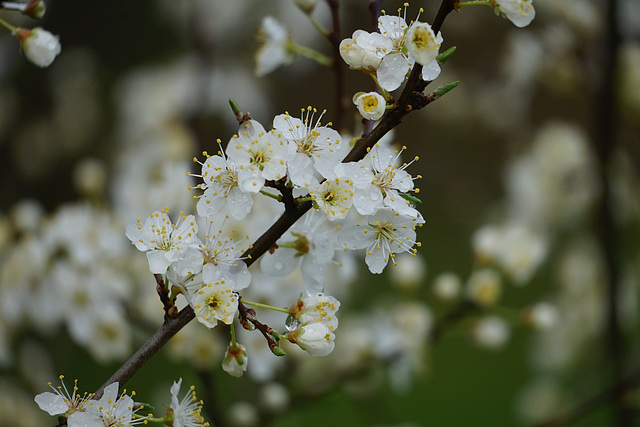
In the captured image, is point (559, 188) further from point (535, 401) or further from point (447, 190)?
point (447, 190)

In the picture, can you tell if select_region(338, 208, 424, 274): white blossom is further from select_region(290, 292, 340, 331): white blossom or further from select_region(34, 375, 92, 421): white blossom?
select_region(34, 375, 92, 421): white blossom

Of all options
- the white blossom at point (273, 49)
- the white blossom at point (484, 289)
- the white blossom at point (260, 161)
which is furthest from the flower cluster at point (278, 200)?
the white blossom at point (484, 289)

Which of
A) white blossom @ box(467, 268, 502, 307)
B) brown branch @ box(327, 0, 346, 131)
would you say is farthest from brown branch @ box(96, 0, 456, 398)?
white blossom @ box(467, 268, 502, 307)

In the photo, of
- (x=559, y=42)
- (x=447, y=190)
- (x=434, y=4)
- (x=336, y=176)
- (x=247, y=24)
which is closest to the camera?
(x=336, y=176)

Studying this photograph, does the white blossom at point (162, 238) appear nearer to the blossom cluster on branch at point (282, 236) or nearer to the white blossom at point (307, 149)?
the blossom cluster on branch at point (282, 236)

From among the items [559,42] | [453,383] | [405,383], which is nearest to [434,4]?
[559,42]

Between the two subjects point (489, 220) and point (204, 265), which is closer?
point (204, 265)

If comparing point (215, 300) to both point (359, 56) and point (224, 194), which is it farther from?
point (359, 56)
